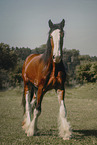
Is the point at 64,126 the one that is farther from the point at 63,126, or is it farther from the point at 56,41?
the point at 56,41

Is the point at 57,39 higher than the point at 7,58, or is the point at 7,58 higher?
the point at 7,58

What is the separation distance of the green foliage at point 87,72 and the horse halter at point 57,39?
30.2 m

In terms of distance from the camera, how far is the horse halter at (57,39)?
480 centimetres

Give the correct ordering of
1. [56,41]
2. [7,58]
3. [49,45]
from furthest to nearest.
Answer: [7,58] → [49,45] → [56,41]

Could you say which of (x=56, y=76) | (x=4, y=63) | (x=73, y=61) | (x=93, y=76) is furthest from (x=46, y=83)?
(x=73, y=61)

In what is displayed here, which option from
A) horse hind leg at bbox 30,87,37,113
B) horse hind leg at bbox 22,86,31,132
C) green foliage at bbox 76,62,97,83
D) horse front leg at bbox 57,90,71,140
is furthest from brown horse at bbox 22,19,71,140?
green foliage at bbox 76,62,97,83

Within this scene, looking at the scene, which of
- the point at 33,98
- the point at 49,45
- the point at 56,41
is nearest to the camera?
the point at 56,41

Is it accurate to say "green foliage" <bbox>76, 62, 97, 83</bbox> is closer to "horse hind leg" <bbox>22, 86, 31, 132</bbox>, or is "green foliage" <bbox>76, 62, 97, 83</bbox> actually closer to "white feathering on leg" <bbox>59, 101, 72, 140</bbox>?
"horse hind leg" <bbox>22, 86, 31, 132</bbox>

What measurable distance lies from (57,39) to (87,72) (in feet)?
109

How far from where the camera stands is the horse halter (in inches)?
189

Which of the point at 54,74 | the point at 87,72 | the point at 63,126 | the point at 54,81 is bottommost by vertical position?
the point at 63,126

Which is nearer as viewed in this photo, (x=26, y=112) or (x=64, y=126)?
(x=64, y=126)

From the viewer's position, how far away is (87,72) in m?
37.5

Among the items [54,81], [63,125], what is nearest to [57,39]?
[54,81]
